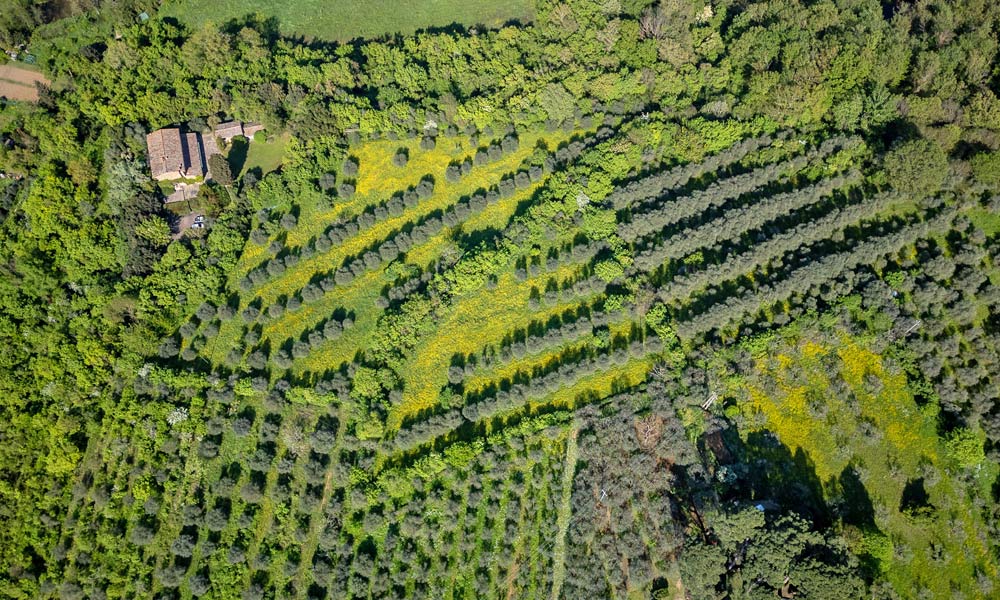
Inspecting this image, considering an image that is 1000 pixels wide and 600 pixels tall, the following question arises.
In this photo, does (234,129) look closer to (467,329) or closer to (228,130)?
→ (228,130)

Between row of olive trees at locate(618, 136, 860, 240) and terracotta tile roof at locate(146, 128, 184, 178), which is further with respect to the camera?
terracotta tile roof at locate(146, 128, 184, 178)

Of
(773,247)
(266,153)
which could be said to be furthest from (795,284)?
(266,153)

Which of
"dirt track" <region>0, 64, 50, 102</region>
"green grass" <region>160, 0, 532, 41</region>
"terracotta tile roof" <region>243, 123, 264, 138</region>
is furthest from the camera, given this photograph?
"green grass" <region>160, 0, 532, 41</region>

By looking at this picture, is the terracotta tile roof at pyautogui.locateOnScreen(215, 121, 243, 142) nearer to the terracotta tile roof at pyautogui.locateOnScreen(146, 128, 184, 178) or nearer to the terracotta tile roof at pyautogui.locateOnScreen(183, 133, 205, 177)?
the terracotta tile roof at pyautogui.locateOnScreen(183, 133, 205, 177)

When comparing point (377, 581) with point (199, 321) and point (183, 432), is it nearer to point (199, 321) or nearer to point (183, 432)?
point (183, 432)

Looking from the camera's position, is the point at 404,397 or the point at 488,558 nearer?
the point at 488,558

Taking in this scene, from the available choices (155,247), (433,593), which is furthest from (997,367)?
(155,247)

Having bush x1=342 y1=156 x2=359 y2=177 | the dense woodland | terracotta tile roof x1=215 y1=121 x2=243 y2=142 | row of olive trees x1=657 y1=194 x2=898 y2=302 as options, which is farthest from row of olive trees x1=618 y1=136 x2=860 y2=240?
terracotta tile roof x1=215 y1=121 x2=243 y2=142
